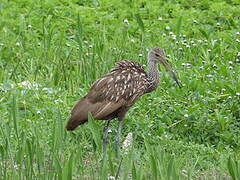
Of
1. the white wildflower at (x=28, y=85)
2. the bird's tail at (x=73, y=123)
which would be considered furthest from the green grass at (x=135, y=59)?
the bird's tail at (x=73, y=123)

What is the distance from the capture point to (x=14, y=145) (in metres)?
7.71

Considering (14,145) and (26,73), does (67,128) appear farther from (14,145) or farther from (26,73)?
(26,73)

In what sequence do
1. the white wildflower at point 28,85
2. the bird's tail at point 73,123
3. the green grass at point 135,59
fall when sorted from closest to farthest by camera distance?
the green grass at point 135,59 → the bird's tail at point 73,123 → the white wildflower at point 28,85

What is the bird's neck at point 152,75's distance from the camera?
8.57 m

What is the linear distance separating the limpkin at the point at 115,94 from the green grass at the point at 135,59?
25cm

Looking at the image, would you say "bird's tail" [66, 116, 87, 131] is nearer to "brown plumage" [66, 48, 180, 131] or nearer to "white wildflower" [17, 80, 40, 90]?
"brown plumage" [66, 48, 180, 131]

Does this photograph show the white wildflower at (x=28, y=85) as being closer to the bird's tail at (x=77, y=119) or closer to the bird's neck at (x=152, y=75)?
the bird's neck at (x=152, y=75)

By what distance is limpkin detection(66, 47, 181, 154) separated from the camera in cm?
782

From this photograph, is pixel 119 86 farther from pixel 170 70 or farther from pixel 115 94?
pixel 170 70

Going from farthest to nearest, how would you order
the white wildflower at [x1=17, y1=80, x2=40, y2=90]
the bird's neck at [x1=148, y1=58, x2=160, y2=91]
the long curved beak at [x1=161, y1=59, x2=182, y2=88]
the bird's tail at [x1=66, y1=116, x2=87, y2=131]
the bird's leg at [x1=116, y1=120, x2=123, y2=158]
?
the white wildflower at [x1=17, y1=80, x2=40, y2=90] < the long curved beak at [x1=161, y1=59, x2=182, y2=88] < the bird's neck at [x1=148, y1=58, x2=160, y2=91] < the bird's leg at [x1=116, y1=120, x2=123, y2=158] < the bird's tail at [x1=66, y1=116, x2=87, y2=131]

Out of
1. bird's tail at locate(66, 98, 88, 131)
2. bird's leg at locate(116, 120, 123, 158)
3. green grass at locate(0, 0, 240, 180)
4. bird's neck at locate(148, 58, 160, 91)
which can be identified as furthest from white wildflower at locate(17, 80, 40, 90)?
bird's tail at locate(66, 98, 88, 131)

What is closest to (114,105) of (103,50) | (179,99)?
(179,99)

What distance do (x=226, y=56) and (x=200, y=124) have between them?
202cm

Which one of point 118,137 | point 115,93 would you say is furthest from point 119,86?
point 118,137
